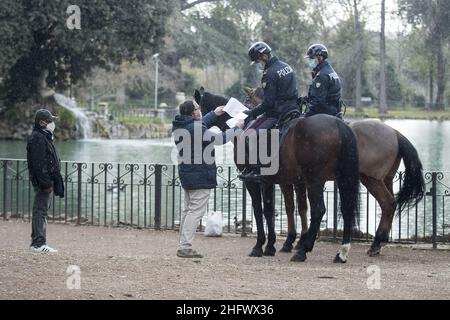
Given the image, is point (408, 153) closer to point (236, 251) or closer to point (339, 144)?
point (339, 144)

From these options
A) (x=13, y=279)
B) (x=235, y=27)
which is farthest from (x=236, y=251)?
(x=235, y=27)

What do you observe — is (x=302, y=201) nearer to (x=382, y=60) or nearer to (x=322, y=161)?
(x=322, y=161)

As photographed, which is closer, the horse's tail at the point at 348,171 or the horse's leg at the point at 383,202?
the horse's tail at the point at 348,171

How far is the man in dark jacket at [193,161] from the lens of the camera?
36.4 feet

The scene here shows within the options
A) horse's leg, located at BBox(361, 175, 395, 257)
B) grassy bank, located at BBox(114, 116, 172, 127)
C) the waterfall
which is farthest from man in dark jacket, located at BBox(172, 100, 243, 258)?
grassy bank, located at BBox(114, 116, 172, 127)

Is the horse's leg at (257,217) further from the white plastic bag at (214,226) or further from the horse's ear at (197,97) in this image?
the white plastic bag at (214,226)

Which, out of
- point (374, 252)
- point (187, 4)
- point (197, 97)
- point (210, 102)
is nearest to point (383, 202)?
point (374, 252)

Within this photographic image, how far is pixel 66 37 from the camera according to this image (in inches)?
1407

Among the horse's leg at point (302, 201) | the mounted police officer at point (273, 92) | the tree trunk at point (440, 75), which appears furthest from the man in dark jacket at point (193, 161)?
the tree trunk at point (440, 75)

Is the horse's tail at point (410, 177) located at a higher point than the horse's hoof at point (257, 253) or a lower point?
higher

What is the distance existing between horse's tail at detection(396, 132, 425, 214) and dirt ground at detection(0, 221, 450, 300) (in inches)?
31.1

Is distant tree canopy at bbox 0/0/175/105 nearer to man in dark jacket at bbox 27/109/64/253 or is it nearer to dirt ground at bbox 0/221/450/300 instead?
dirt ground at bbox 0/221/450/300

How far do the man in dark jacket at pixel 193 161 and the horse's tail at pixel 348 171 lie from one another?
5.07 feet

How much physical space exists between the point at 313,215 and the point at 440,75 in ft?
132
